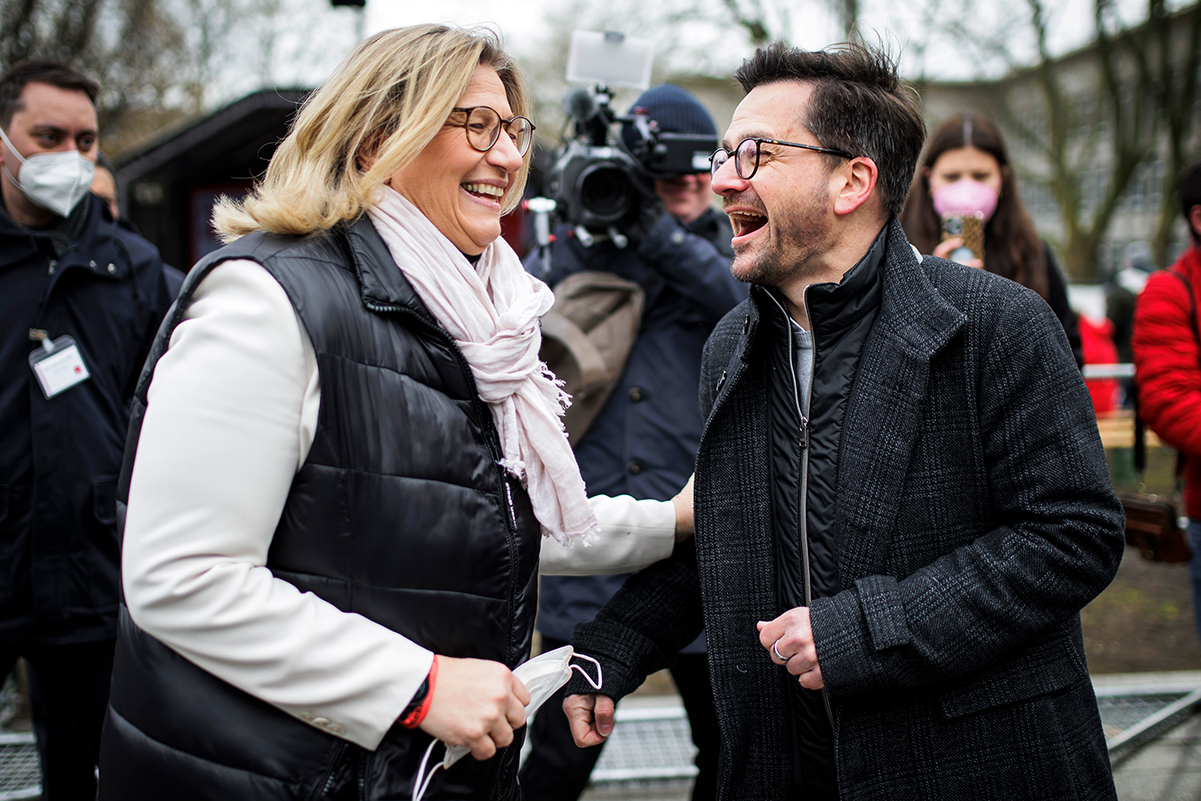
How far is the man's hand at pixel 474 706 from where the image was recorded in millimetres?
1440

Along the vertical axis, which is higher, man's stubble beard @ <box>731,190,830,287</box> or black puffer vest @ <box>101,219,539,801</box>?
man's stubble beard @ <box>731,190,830,287</box>

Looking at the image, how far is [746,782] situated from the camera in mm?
1867

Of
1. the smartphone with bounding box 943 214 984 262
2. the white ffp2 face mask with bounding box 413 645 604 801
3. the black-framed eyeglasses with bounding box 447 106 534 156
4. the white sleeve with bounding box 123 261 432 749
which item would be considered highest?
the black-framed eyeglasses with bounding box 447 106 534 156

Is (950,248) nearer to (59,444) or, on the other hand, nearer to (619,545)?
(619,545)

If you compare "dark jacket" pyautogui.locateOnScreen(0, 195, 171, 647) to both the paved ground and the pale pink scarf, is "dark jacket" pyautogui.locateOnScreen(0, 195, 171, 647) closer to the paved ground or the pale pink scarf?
the pale pink scarf

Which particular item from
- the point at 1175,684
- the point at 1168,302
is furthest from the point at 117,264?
the point at 1175,684

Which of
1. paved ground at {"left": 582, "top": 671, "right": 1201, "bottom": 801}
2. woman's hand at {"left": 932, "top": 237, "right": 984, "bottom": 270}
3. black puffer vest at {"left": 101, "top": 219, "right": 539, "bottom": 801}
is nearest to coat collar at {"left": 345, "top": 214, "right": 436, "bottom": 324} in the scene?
black puffer vest at {"left": 101, "top": 219, "right": 539, "bottom": 801}

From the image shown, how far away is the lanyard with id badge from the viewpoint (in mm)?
2703

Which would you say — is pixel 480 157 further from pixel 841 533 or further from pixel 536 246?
pixel 536 246

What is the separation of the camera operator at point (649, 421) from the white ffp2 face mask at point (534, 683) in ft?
3.01

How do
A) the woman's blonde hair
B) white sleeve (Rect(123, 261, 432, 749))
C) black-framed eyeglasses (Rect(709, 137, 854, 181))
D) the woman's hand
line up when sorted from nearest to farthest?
1. white sleeve (Rect(123, 261, 432, 749))
2. the woman's blonde hair
3. black-framed eyeglasses (Rect(709, 137, 854, 181))
4. the woman's hand

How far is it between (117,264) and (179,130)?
597 centimetres

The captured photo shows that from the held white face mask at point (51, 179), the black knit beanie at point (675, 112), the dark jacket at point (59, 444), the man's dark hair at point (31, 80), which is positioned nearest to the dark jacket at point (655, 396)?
the black knit beanie at point (675, 112)

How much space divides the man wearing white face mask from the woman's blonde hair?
1.40 metres
